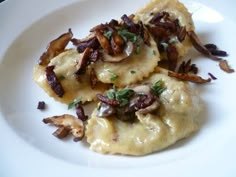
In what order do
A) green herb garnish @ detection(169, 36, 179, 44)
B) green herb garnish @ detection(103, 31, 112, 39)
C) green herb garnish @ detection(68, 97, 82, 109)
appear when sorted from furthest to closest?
green herb garnish @ detection(169, 36, 179, 44) < green herb garnish @ detection(103, 31, 112, 39) < green herb garnish @ detection(68, 97, 82, 109)

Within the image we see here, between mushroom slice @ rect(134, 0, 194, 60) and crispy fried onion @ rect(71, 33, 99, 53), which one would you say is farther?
mushroom slice @ rect(134, 0, 194, 60)

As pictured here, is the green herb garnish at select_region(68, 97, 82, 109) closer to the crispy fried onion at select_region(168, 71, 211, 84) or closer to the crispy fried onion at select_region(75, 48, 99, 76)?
the crispy fried onion at select_region(75, 48, 99, 76)

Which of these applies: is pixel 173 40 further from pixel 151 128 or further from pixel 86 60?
pixel 151 128

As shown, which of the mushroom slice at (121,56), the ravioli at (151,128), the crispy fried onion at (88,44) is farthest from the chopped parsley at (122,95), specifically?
the crispy fried onion at (88,44)

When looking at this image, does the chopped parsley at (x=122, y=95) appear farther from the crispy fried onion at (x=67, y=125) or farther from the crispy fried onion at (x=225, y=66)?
the crispy fried onion at (x=225, y=66)

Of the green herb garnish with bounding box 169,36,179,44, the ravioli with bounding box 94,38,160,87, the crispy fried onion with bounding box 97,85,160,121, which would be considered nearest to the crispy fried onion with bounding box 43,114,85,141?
the crispy fried onion with bounding box 97,85,160,121

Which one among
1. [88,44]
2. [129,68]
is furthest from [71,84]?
[129,68]
